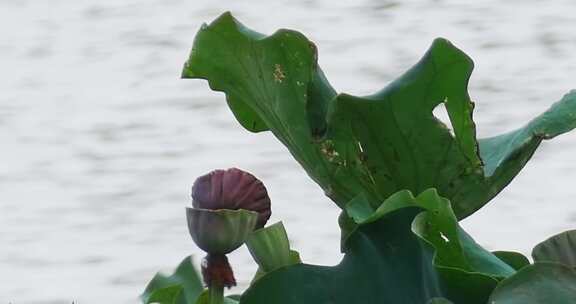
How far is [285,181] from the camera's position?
11.5 feet

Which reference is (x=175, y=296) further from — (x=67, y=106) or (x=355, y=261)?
(x=67, y=106)

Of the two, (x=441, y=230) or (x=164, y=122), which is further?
(x=164, y=122)

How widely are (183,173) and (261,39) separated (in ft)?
9.43

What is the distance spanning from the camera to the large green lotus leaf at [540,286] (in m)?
0.57

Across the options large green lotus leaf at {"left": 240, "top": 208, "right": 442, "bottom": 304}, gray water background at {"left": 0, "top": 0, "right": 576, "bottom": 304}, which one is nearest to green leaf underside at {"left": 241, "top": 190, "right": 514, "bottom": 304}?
large green lotus leaf at {"left": 240, "top": 208, "right": 442, "bottom": 304}

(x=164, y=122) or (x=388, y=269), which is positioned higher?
(x=388, y=269)

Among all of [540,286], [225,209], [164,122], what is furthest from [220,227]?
[164,122]

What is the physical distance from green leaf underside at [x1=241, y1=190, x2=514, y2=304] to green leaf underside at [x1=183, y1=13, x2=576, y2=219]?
7cm

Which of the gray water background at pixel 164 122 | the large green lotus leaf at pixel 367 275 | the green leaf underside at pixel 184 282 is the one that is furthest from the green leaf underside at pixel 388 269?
the gray water background at pixel 164 122

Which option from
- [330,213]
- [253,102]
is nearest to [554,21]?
[330,213]

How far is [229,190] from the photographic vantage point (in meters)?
0.62

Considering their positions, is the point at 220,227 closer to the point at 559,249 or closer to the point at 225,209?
the point at 225,209

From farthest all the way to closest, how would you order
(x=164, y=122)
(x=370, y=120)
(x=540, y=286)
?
1. (x=164, y=122)
2. (x=370, y=120)
3. (x=540, y=286)

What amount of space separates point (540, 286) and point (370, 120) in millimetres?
164
